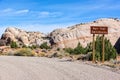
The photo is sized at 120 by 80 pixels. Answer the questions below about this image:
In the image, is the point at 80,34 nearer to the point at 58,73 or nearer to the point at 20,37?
the point at 20,37

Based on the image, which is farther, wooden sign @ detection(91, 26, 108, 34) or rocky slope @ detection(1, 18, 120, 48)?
rocky slope @ detection(1, 18, 120, 48)

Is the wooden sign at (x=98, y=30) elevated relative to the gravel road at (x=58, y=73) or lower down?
elevated

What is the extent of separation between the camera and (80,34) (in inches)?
3063

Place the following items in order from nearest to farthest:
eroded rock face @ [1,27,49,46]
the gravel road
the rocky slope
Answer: the gravel road < the rocky slope < eroded rock face @ [1,27,49,46]

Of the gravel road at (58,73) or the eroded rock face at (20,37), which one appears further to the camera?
the eroded rock face at (20,37)

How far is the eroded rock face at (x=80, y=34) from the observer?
7538 centimetres

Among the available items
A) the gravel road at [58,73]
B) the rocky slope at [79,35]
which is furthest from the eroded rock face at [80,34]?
the gravel road at [58,73]

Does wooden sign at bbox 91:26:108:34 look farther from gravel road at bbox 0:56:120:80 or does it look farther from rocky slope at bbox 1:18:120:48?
rocky slope at bbox 1:18:120:48

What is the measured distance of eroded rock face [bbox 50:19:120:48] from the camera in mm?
75375

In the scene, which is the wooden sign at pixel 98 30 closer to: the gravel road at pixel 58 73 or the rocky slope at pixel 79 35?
the gravel road at pixel 58 73

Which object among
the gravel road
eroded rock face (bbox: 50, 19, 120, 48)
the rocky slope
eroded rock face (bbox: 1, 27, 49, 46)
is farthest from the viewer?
eroded rock face (bbox: 1, 27, 49, 46)

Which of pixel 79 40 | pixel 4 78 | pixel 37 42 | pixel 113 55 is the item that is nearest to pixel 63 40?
pixel 79 40

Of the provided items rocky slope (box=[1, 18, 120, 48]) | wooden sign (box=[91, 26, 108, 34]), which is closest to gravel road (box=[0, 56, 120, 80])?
wooden sign (box=[91, 26, 108, 34])

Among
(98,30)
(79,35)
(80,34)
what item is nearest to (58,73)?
(98,30)
